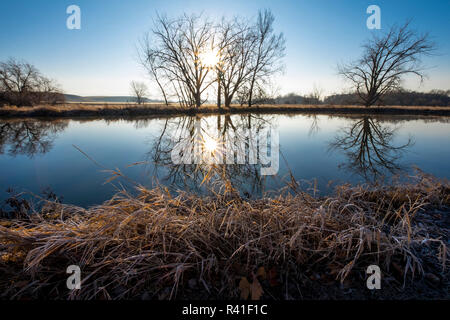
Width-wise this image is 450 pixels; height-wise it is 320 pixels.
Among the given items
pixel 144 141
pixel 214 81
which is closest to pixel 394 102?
pixel 214 81

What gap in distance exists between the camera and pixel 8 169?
4.14 metres

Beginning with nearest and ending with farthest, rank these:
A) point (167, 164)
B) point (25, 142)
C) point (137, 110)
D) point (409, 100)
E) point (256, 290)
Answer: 1. point (256, 290)
2. point (167, 164)
3. point (25, 142)
4. point (137, 110)
5. point (409, 100)

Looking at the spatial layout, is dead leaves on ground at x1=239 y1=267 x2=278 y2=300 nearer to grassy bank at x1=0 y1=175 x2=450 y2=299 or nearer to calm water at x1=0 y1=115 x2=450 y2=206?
grassy bank at x1=0 y1=175 x2=450 y2=299

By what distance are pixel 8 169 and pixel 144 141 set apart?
3.57 m

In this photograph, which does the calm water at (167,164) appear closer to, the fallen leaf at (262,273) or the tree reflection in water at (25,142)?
the tree reflection in water at (25,142)

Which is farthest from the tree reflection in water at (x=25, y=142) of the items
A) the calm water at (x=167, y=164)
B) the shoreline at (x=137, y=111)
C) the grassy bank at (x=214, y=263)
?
the shoreline at (x=137, y=111)

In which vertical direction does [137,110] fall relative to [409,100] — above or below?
below

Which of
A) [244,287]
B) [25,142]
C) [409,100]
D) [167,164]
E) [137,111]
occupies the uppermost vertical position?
[409,100]

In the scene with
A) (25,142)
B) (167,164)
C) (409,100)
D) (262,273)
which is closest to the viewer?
(262,273)

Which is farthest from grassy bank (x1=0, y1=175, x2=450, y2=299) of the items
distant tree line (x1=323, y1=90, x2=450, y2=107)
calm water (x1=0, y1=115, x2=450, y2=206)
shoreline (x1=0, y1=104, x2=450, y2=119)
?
distant tree line (x1=323, y1=90, x2=450, y2=107)

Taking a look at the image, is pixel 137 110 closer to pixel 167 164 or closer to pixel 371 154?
pixel 167 164

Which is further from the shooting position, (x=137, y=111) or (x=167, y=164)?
(x=137, y=111)

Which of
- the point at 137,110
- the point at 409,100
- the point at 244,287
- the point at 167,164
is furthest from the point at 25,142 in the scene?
the point at 409,100

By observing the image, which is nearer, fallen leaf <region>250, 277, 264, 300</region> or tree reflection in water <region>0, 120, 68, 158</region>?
fallen leaf <region>250, 277, 264, 300</region>
